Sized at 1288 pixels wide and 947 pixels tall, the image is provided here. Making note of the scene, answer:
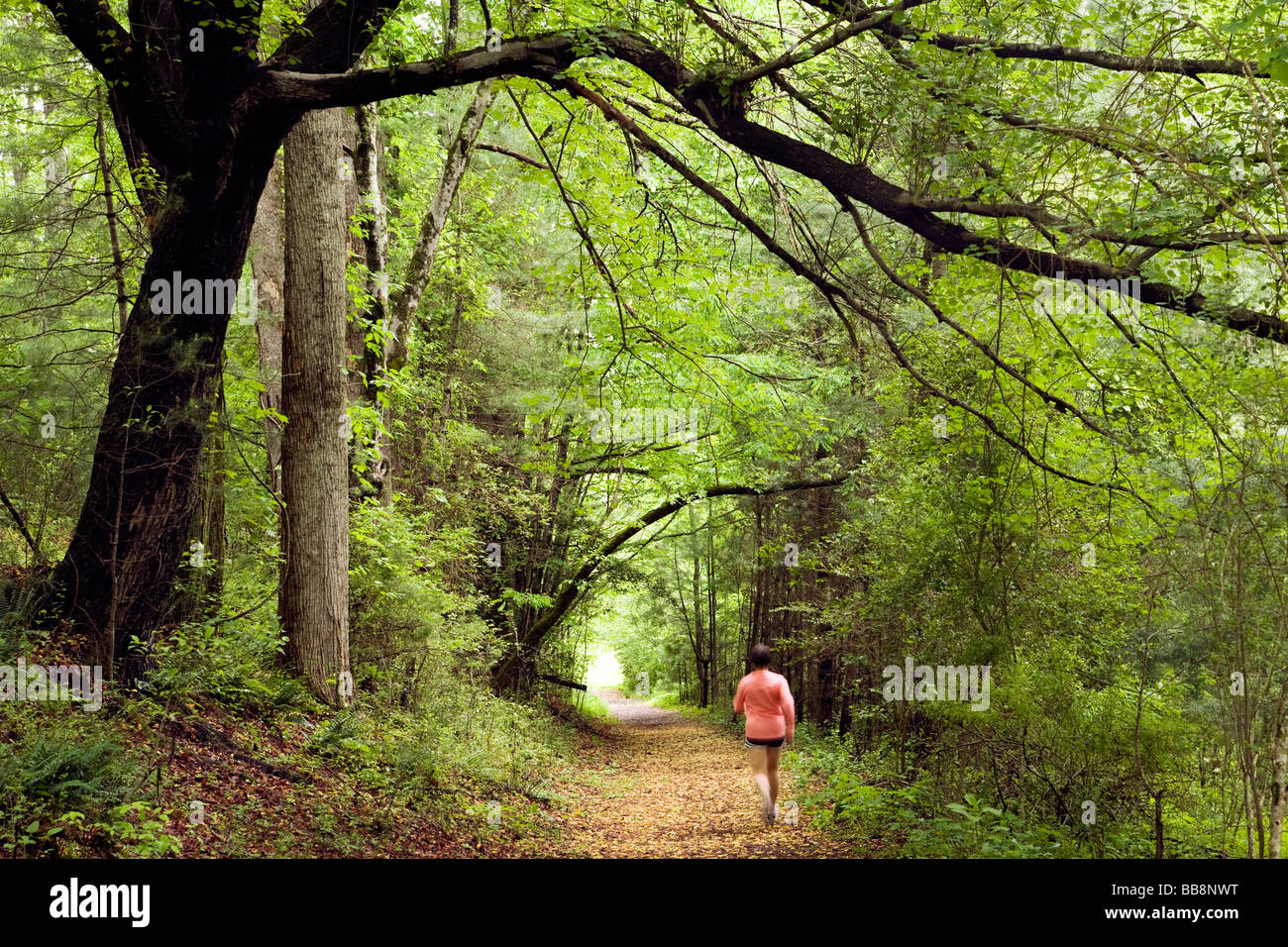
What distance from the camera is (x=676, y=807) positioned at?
11.1 metres

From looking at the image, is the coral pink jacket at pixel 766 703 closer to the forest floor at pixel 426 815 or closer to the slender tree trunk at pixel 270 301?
the forest floor at pixel 426 815

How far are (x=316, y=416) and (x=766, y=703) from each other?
5.20 metres

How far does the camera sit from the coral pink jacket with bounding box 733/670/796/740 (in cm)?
739

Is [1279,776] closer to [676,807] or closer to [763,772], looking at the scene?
[763,772]

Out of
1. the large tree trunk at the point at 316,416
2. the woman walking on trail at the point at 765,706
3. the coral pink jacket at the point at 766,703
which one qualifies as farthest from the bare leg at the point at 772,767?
the large tree trunk at the point at 316,416

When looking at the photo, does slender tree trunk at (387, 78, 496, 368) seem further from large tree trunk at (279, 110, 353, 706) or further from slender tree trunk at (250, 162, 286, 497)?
large tree trunk at (279, 110, 353, 706)

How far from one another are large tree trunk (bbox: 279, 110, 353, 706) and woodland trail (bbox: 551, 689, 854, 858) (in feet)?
10.3

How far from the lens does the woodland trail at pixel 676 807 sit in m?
7.94
